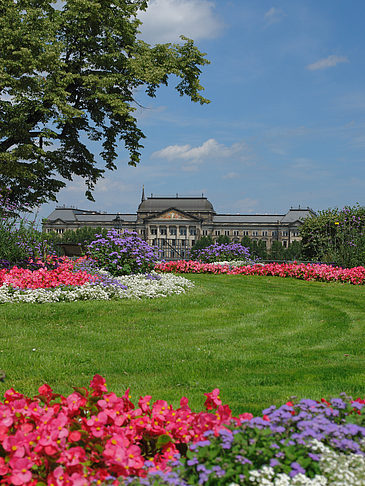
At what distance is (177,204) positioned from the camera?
11375cm

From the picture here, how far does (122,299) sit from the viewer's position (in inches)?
327

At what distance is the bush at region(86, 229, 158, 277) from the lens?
10.7 meters

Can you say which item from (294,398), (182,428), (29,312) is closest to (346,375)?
(294,398)

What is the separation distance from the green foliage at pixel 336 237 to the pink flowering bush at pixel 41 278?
28.6 ft

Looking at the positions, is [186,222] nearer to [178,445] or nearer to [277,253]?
[277,253]

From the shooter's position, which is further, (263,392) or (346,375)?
(346,375)

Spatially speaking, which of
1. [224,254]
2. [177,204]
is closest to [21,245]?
[224,254]

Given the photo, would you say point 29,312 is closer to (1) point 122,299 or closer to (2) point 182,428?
(1) point 122,299

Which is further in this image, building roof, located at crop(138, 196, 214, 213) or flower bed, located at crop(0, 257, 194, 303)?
building roof, located at crop(138, 196, 214, 213)

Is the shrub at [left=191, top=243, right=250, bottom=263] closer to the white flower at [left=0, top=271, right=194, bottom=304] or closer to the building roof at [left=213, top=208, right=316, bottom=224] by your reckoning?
the white flower at [left=0, top=271, right=194, bottom=304]

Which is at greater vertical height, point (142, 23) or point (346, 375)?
point (142, 23)

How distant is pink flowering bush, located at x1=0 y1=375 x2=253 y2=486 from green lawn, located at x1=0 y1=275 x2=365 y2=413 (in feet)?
3.52

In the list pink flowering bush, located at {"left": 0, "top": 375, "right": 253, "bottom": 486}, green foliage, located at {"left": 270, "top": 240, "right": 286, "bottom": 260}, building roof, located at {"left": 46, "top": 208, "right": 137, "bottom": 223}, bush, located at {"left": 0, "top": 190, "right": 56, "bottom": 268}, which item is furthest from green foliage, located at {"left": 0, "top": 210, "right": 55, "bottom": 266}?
building roof, located at {"left": 46, "top": 208, "right": 137, "bottom": 223}

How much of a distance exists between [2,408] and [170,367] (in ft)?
8.29
